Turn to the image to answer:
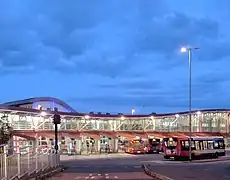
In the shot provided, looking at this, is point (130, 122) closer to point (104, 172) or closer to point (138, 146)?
point (138, 146)

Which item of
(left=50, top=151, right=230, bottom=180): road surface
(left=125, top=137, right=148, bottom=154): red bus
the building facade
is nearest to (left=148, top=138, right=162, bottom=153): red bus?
(left=125, top=137, right=148, bottom=154): red bus

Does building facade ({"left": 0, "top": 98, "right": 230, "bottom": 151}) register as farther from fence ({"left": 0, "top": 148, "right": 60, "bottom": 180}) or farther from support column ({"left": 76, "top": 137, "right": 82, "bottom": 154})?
fence ({"left": 0, "top": 148, "right": 60, "bottom": 180})

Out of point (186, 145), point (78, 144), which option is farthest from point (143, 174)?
point (78, 144)

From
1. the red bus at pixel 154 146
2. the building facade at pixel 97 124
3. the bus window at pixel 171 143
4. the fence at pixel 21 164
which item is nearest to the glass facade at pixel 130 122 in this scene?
the building facade at pixel 97 124

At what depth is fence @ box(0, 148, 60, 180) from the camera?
1725 centimetres

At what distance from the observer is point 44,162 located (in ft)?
101

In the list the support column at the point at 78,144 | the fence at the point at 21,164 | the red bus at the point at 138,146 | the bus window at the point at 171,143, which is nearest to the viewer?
the fence at the point at 21,164

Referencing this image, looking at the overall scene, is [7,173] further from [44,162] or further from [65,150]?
[65,150]

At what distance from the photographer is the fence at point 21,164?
56.6ft

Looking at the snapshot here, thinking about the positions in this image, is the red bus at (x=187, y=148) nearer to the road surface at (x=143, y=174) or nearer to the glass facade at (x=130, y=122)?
the road surface at (x=143, y=174)

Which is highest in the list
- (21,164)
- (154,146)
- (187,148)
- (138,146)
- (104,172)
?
(21,164)

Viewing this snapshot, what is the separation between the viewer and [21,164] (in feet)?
69.5

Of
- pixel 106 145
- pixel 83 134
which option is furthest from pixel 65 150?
pixel 106 145

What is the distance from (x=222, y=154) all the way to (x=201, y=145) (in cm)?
872
